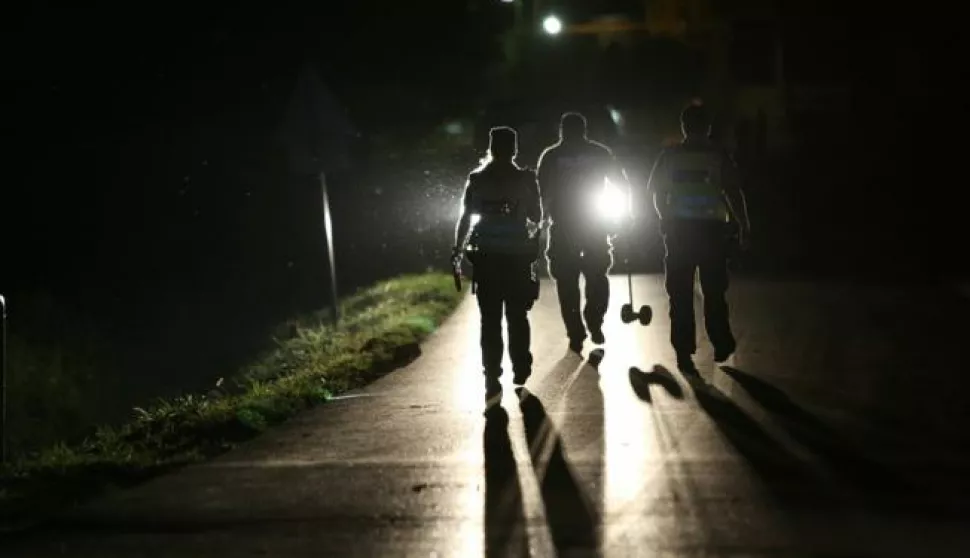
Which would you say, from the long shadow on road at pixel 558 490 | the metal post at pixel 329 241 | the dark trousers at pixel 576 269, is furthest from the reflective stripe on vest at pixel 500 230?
the metal post at pixel 329 241

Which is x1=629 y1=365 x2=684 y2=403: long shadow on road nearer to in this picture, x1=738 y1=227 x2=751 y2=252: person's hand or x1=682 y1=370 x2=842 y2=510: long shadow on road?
x1=682 y1=370 x2=842 y2=510: long shadow on road

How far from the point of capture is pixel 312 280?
2297 cm

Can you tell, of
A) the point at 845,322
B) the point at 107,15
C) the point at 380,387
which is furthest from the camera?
the point at 107,15

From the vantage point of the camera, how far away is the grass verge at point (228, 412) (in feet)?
26.0

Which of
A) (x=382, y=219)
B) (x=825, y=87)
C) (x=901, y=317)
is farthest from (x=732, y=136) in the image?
(x=901, y=317)

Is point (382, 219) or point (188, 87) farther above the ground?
point (188, 87)

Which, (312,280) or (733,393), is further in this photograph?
(312,280)

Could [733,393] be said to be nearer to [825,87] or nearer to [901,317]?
[901,317]

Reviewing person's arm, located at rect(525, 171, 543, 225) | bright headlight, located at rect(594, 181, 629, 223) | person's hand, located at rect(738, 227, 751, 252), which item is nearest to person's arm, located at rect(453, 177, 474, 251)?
person's arm, located at rect(525, 171, 543, 225)

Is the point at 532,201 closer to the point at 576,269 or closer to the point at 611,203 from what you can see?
the point at 611,203

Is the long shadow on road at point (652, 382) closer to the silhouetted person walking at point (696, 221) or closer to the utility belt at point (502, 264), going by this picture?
the silhouetted person walking at point (696, 221)

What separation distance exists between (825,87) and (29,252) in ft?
60.0

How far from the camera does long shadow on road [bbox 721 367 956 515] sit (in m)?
6.66

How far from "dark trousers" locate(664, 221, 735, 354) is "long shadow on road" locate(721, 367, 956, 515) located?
0.99 meters
